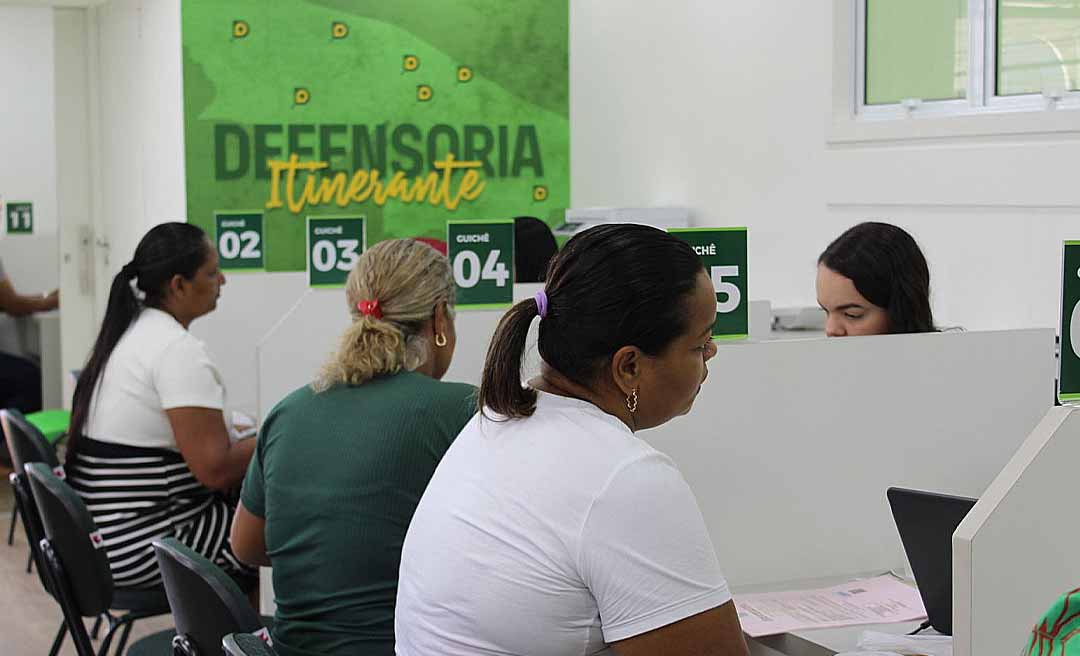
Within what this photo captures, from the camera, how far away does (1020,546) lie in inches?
61.2

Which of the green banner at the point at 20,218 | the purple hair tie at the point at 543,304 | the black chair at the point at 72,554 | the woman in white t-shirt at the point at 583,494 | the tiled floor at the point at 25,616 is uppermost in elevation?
the green banner at the point at 20,218

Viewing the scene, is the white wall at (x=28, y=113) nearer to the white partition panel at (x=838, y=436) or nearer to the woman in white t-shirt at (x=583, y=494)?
the white partition panel at (x=838, y=436)

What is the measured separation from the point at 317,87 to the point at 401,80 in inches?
15.3

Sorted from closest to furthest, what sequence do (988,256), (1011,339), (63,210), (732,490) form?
(732,490), (1011,339), (988,256), (63,210)

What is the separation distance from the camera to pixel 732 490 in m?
2.28

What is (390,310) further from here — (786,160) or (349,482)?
(786,160)

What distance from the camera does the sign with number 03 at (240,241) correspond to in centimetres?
450

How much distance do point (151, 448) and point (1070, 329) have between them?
2147mm

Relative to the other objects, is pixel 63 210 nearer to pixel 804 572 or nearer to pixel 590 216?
pixel 590 216

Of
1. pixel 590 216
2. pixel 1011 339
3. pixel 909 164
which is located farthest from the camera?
pixel 590 216

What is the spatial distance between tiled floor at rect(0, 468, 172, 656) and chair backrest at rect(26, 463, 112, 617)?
1.38 metres

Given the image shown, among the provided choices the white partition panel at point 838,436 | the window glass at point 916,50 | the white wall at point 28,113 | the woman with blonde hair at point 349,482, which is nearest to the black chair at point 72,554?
the woman with blonde hair at point 349,482

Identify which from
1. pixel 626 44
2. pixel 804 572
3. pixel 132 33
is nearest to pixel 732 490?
pixel 804 572

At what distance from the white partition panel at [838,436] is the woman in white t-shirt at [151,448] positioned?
4.40 ft
